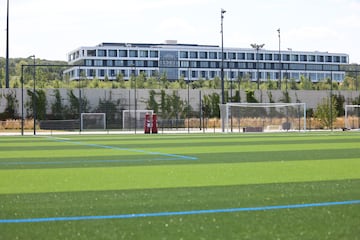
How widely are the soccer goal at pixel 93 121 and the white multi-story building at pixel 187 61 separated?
61.3 metres

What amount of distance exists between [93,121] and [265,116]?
1646cm

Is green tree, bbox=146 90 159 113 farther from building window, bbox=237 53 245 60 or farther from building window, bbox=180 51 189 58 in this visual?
building window, bbox=237 53 245 60

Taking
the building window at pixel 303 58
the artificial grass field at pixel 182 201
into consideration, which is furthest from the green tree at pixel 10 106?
the building window at pixel 303 58

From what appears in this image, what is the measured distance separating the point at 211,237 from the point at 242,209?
1.82 metres

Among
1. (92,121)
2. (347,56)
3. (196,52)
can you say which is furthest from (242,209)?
(347,56)

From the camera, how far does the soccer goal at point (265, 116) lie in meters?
54.4

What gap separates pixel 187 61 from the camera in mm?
130125

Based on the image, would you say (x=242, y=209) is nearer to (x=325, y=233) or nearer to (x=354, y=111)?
(x=325, y=233)

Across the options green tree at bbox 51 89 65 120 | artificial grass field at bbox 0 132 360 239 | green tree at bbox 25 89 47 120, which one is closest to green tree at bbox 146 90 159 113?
green tree at bbox 51 89 65 120

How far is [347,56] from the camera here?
14725cm

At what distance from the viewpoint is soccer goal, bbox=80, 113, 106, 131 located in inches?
2302

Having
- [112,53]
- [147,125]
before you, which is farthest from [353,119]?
[112,53]

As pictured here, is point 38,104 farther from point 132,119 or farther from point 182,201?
point 182,201

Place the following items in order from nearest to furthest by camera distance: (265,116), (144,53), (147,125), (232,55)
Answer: (147,125) → (265,116) → (144,53) → (232,55)
